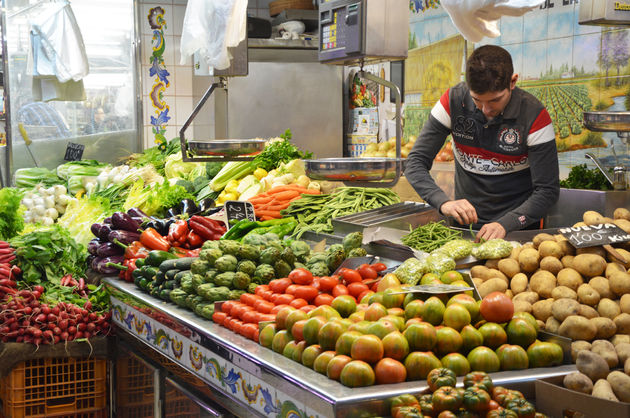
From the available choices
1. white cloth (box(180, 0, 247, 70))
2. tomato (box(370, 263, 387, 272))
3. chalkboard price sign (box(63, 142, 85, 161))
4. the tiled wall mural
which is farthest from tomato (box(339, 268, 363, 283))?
chalkboard price sign (box(63, 142, 85, 161))

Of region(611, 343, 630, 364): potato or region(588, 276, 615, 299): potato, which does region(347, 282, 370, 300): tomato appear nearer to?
region(588, 276, 615, 299): potato

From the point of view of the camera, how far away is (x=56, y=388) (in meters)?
4.35

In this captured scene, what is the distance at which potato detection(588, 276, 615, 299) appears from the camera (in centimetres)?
248

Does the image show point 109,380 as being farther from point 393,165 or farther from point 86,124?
point 86,124

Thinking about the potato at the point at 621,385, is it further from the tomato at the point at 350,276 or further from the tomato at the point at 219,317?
the tomato at the point at 219,317

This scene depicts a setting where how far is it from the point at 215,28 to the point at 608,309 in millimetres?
3122

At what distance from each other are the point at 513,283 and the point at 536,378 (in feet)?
1.92

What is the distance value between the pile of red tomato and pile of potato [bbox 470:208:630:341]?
48 centimetres

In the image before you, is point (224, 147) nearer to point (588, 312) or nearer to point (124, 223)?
point (124, 223)

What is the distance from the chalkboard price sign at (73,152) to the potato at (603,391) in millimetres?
8505

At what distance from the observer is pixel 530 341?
2.31 meters

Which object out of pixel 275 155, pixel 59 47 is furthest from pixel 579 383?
pixel 59 47

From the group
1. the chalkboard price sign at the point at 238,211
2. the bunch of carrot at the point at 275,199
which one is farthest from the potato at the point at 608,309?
the bunch of carrot at the point at 275,199

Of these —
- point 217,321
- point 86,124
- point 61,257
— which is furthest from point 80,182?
point 217,321
